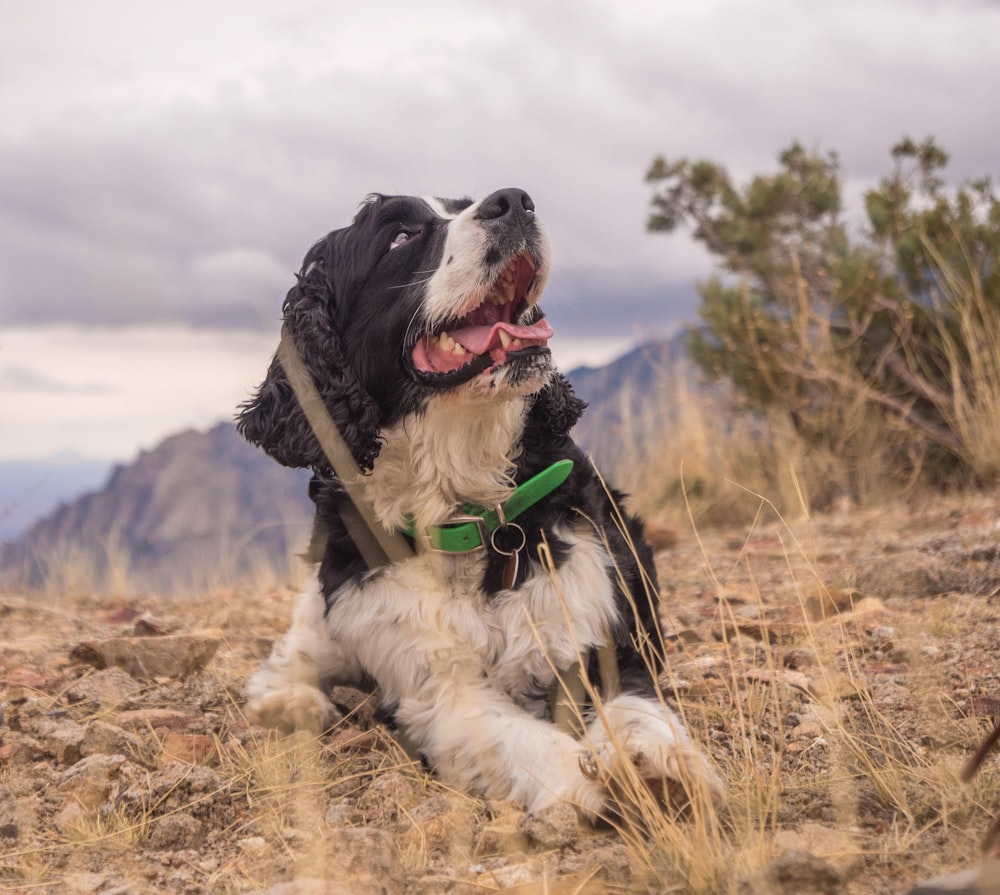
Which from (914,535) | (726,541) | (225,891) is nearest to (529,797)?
(225,891)

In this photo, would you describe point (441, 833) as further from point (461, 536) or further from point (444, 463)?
point (444, 463)

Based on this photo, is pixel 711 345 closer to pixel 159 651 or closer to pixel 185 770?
pixel 159 651

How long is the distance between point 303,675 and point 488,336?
1.49 meters

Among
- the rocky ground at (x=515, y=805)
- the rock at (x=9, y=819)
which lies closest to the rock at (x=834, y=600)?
the rocky ground at (x=515, y=805)

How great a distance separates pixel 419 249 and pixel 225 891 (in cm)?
210

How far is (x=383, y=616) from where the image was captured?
11.3 ft

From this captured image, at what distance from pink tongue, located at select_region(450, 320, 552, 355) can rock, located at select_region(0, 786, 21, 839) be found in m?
1.85

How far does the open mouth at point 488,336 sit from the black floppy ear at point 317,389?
28cm

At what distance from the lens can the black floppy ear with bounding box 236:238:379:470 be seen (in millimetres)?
3635

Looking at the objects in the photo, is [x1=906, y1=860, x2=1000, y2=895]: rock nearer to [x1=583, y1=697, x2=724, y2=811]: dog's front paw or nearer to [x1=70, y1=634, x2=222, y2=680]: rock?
[x1=583, y1=697, x2=724, y2=811]: dog's front paw

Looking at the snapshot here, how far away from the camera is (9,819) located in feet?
9.50

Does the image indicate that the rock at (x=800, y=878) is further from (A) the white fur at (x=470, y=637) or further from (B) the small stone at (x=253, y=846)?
(B) the small stone at (x=253, y=846)

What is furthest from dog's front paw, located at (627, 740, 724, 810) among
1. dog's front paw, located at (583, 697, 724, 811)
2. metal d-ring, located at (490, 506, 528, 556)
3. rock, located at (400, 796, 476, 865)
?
metal d-ring, located at (490, 506, 528, 556)

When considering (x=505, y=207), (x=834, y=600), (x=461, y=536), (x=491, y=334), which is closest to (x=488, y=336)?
(x=491, y=334)
